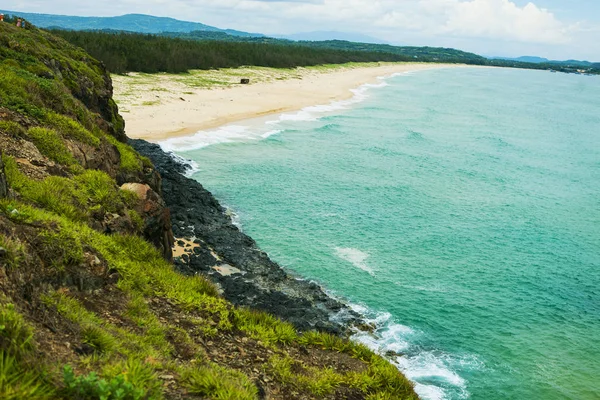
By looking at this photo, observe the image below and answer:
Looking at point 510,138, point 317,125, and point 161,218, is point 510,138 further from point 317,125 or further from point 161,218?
point 161,218

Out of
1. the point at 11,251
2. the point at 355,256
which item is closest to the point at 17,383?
the point at 11,251

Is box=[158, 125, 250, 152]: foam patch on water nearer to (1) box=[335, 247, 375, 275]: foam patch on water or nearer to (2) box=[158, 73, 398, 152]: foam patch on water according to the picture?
(2) box=[158, 73, 398, 152]: foam patch on water

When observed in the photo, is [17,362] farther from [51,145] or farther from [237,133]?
[237,133]

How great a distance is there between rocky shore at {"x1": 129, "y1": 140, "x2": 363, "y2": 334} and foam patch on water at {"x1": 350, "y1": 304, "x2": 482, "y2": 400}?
0.93m

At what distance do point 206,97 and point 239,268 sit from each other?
143 feet

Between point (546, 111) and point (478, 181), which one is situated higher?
point (546, 111)

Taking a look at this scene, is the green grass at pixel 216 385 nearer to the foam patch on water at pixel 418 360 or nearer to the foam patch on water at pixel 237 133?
the foam patch on water at pixel 418 360

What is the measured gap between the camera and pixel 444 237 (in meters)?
26.7

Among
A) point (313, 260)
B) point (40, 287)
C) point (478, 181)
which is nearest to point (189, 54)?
point (478, 181)

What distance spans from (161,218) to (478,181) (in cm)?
3072

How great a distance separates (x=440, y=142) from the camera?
52469 mm

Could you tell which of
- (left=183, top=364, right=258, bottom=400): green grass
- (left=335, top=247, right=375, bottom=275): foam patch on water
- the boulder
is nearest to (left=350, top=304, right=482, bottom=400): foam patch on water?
(left=335, top=247, right=375, bottom=275): foam patch on water

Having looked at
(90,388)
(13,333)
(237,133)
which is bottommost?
(237,133)

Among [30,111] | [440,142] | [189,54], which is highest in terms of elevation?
[189,54]
